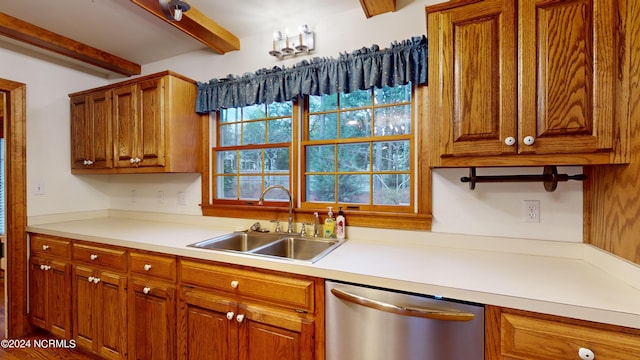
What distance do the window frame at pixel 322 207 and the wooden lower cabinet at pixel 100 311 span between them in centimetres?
79

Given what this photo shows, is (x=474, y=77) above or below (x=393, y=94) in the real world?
below

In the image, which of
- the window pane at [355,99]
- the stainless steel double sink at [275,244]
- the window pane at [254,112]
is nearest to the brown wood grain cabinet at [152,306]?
the stainless steel double sink at [275,244]

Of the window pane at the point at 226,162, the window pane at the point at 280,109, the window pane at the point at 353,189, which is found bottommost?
the window pane at the point at 353,189

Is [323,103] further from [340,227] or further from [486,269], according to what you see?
[486,269]

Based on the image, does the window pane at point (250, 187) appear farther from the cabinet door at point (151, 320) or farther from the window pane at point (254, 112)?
the cabinet door at point (151, 320)

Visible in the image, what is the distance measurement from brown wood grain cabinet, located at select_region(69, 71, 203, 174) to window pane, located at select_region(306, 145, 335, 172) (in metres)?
1.00

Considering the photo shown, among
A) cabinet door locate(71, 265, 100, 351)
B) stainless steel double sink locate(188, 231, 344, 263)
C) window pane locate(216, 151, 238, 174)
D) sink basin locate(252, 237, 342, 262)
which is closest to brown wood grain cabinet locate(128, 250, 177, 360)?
stainless steel double sink locate(188, 231, 344, 263)

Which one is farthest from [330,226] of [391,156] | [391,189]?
[391,156]

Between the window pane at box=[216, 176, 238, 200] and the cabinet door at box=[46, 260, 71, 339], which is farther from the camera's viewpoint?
the window pane at box=[216, 176, 238, 200]

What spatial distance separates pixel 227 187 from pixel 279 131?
680mm

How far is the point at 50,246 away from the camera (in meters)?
2.20

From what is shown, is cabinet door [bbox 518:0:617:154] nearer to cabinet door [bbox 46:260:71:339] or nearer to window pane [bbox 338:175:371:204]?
window pane [bbox 338:175:371:204]

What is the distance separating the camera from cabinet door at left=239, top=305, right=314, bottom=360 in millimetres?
1303

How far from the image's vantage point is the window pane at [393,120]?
5.90 ft
